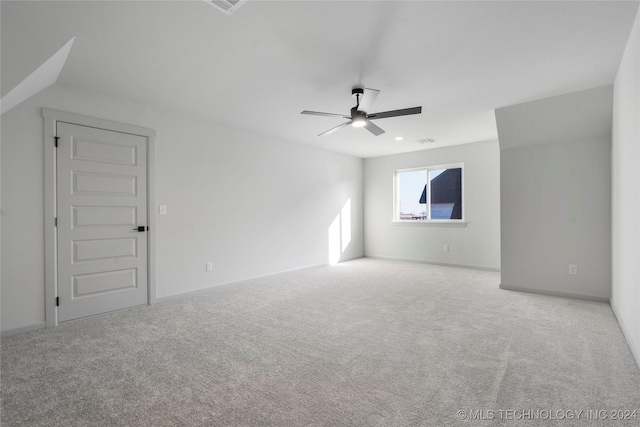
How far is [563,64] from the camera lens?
113 inches

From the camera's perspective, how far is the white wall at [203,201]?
3.00 meters

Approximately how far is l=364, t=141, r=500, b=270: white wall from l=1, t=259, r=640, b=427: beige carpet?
7.54ft

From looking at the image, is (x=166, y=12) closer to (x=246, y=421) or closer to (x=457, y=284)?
(x=246, y=421)

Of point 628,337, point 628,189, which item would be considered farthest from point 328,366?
point 628,189

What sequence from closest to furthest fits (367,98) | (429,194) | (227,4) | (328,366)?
(227,4), (328,366), (367,98), (429,194)

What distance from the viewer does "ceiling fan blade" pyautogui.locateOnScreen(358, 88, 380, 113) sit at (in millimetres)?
2987

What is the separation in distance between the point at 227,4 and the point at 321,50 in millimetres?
839

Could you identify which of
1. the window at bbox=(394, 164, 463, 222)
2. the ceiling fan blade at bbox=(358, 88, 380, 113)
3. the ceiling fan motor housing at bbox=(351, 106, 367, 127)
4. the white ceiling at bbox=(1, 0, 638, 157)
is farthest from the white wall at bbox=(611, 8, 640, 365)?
the window at bbox=(394, 164, 463, 222)

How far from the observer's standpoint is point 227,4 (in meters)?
2.01

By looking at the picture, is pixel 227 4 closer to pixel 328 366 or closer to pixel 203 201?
pixel 328 366

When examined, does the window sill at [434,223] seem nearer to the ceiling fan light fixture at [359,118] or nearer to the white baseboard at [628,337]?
the white baseboard at [628,337]

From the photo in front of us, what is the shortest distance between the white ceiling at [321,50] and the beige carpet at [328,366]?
2229mm

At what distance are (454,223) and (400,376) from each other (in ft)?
16.0

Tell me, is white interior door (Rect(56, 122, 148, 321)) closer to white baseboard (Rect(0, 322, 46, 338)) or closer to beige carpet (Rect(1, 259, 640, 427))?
white baseboard (Rect(0, 322, 46, 338))
